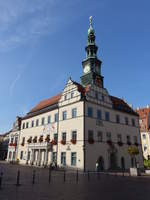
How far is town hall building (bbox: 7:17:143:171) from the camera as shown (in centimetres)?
3116

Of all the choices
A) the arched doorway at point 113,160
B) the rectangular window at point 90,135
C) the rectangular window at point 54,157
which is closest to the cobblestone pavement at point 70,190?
the rectangular window at point 90,135

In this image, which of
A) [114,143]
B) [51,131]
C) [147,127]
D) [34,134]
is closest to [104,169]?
[114,143]

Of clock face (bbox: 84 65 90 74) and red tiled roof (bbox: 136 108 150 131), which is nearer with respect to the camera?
clock face (bbox: 84 65 90 74)

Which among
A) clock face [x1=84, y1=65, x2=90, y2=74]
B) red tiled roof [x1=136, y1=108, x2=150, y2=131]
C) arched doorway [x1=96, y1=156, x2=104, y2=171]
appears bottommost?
arched doorway [x1=96, y1=156, x2=104, y2=171]

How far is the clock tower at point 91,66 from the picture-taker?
38.6 m

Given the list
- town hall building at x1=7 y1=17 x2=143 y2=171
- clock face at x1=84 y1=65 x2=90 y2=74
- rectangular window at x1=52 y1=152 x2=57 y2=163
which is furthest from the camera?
clock face at x1=84 y1=65 x2=90 y2=74

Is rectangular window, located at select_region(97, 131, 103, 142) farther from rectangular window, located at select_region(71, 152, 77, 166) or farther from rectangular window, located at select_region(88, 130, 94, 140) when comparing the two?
rectangular window, located at select_region(71, 152, 77, 166)

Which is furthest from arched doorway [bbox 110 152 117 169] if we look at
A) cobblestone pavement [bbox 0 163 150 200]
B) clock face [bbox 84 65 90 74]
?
clock face [bbox 84 65 90 74]

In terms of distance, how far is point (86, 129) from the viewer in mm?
30953

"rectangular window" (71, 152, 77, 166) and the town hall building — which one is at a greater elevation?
the town hall building

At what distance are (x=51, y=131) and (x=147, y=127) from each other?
114 feet

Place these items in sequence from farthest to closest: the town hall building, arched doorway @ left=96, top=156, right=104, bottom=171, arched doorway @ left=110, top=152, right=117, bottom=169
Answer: arched doorway @ left=110, top=152, right=117, bottom=169 → arched doorway @ left=96, top=156, right=104, bottom=171 → the town hall building

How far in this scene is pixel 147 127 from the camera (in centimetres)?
5688

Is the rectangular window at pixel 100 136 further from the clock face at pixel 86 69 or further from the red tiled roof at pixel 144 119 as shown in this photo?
the red tiled roof at pixel 144 119
